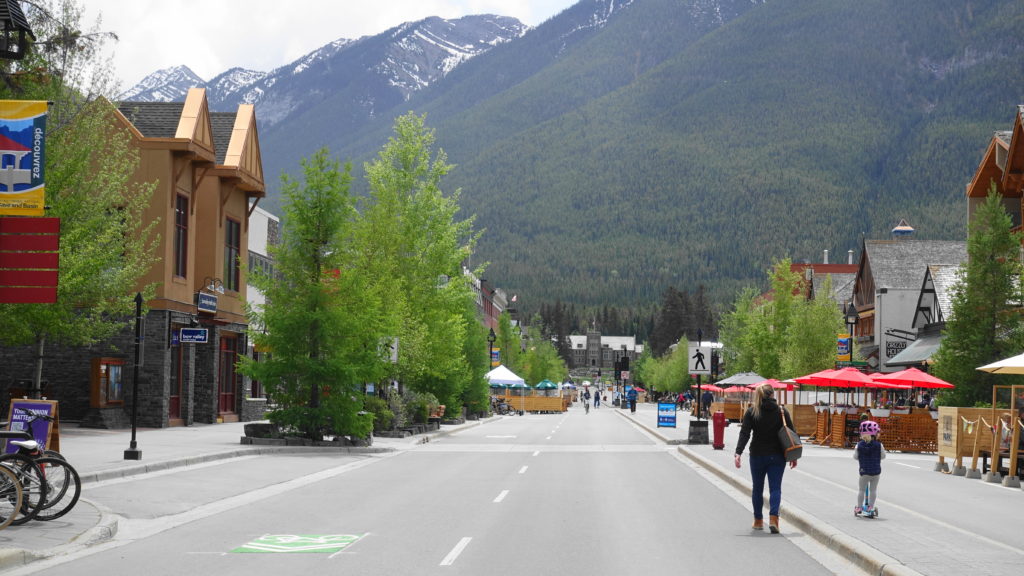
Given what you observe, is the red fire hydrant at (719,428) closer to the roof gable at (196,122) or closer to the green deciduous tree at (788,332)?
the roof gable at (196,122)

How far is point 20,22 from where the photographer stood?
16.2m

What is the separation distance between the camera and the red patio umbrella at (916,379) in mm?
33469

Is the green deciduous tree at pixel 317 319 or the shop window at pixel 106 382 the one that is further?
the shop window at pixel 106 382

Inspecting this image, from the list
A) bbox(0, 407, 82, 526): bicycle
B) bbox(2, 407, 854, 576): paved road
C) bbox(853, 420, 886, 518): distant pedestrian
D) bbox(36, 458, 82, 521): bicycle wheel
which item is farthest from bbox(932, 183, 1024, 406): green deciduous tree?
bbox(0, 407, 82, 526): bicycle

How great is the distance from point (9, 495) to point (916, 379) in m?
27.6

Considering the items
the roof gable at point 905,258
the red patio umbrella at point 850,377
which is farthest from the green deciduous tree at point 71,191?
the roof gable at point 905,258

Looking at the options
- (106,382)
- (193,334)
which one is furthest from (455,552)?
(106,382)

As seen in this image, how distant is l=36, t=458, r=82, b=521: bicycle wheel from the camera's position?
1340 centimetres

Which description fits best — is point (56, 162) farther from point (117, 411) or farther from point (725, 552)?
point (725, 552)

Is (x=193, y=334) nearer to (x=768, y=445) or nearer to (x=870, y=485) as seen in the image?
(x=768, y=445)

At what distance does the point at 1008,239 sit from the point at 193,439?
A: 2472cm

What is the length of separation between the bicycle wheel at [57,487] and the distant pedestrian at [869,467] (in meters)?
9.74

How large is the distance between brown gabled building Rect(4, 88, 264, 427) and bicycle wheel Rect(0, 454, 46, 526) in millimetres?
19171

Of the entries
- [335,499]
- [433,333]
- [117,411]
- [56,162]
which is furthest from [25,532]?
[433,333]
